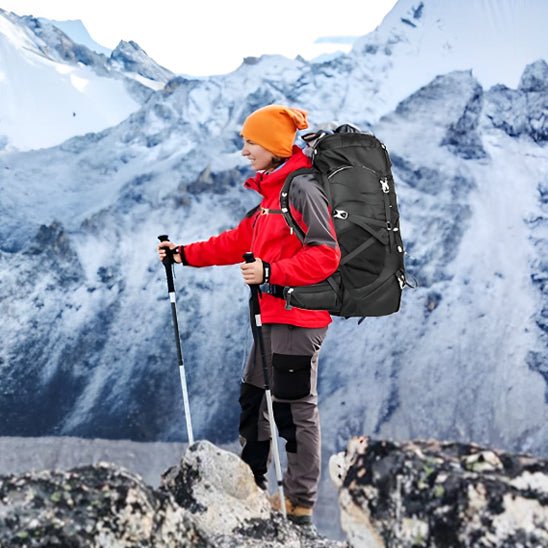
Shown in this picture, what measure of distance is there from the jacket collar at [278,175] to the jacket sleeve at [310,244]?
0.19 metres

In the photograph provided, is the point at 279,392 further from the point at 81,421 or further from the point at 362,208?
the point at 81,421

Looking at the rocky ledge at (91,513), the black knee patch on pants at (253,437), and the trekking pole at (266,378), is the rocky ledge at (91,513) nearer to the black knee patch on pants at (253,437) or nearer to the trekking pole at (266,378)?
the trekking pole at (266,378)

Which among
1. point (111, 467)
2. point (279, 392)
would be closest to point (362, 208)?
point (279, 392)

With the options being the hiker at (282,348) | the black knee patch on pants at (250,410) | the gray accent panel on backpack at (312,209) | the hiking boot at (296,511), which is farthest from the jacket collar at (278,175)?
the hiking boot at (296,511)

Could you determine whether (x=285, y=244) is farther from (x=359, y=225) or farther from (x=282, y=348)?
(x=282, y=348)

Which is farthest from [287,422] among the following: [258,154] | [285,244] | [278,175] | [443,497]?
[443,497]

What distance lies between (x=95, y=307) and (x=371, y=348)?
5.98m

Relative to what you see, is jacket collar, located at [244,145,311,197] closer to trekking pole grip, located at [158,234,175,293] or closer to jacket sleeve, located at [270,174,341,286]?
jacket sleeve, located at [270,174,341,286]

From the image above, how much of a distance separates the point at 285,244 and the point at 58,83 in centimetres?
1575

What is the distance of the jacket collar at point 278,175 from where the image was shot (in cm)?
337

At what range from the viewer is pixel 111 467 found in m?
2.12

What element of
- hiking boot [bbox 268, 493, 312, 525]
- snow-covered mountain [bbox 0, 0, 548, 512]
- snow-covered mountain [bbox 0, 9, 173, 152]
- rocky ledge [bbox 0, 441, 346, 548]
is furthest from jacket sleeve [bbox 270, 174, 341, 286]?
snow-covered mountain [bbox 0, 9, 173, 152]

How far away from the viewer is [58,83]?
17.6 metres

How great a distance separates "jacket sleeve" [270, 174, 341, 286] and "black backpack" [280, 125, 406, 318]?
9 cm
